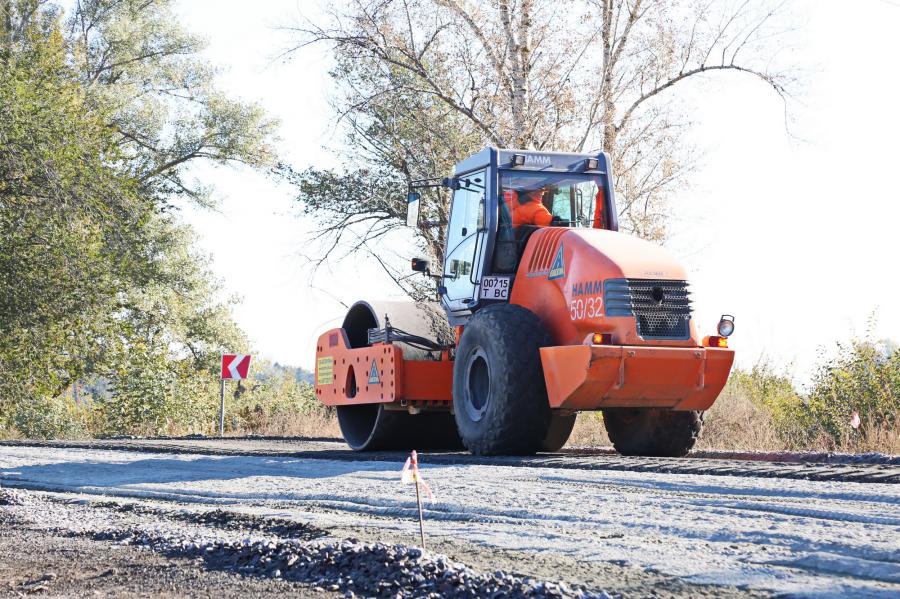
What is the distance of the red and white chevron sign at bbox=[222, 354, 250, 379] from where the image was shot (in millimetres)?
24641

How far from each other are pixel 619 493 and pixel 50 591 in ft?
12.9

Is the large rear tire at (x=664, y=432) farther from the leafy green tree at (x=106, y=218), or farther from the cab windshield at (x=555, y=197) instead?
the leafy green tree at (x=106, y=218)

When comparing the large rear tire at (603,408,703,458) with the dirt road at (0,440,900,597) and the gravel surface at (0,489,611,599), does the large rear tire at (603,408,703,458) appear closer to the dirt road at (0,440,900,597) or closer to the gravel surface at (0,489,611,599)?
the dirt road at (0,440,900,597)

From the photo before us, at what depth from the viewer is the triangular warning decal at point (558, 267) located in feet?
38.1

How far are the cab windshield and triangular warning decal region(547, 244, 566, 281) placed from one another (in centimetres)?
100

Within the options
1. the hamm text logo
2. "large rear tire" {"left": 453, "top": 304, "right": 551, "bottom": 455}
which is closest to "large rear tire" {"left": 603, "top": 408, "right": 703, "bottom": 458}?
"large rear tire" {"left": 453, "top": 304, "right": 551, "bottom": 455}

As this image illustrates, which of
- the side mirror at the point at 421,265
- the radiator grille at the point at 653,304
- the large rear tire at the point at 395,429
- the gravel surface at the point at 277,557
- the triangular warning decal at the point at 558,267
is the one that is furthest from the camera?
the large rear tire at the point at 395,429

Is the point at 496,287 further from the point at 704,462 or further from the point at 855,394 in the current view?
the point at 855,394

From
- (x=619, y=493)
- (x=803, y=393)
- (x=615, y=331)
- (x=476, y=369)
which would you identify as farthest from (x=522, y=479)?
(x=803, y=393)

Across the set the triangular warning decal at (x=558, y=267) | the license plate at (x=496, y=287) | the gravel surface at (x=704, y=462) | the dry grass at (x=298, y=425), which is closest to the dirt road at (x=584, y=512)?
the gravel surface at (x=704, y=462)

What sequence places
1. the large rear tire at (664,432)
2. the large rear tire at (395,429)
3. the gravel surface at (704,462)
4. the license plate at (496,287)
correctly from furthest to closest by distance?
the large rear tire at (395,429) < the license plate at (496,287) < the large rear tire at (664,432) < the gravel surface at (704,462)

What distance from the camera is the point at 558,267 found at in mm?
11656

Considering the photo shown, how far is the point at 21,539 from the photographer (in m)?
7.09

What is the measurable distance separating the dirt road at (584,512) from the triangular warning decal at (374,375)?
1511 mm
